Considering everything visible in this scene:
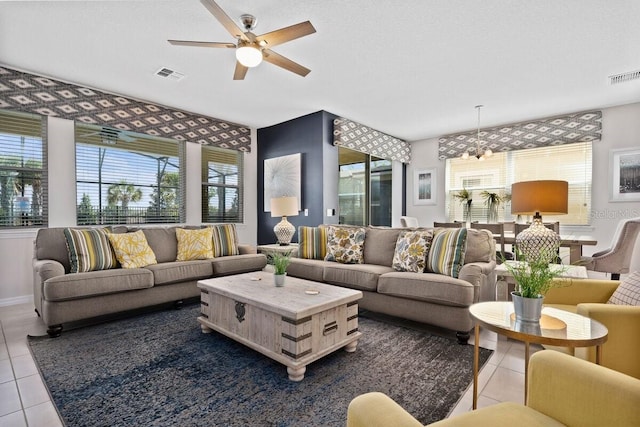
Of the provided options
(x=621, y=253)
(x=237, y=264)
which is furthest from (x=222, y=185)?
(x=621, y=253)

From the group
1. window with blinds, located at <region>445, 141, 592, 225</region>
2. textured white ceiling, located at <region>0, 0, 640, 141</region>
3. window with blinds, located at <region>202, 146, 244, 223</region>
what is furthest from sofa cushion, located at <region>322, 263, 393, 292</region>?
window with blinds, located at <region>445, 141, 592, 225</region>

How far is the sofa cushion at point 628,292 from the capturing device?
164 centimetres

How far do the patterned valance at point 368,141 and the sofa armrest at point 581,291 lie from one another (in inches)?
143

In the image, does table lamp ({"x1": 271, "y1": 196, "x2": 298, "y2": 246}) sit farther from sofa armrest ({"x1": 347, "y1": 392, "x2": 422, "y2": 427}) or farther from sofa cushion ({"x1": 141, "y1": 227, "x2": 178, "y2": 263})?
sofa armrest ({"x1": 347, "y1": 392, "x2": 422, "y2": 427})

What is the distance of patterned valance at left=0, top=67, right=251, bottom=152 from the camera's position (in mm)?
3529

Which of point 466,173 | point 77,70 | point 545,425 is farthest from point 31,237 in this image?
point 466,173

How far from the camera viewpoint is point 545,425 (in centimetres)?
93

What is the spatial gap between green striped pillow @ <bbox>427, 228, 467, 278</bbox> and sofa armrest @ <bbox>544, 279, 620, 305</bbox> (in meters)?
0.76

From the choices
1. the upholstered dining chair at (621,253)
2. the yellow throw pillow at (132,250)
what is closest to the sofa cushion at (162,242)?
the yellow throw pillow at (132,250)

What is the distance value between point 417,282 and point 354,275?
68cm

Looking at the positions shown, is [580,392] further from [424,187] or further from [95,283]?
[424,187]

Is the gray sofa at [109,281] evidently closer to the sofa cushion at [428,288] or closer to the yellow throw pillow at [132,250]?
the yellow throw pillow at [132,250]

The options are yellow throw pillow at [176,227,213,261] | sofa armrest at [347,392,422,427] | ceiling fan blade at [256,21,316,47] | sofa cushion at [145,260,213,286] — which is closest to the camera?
sofa armrest at [347,392,422,427]

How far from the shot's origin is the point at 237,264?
3.94 meters
